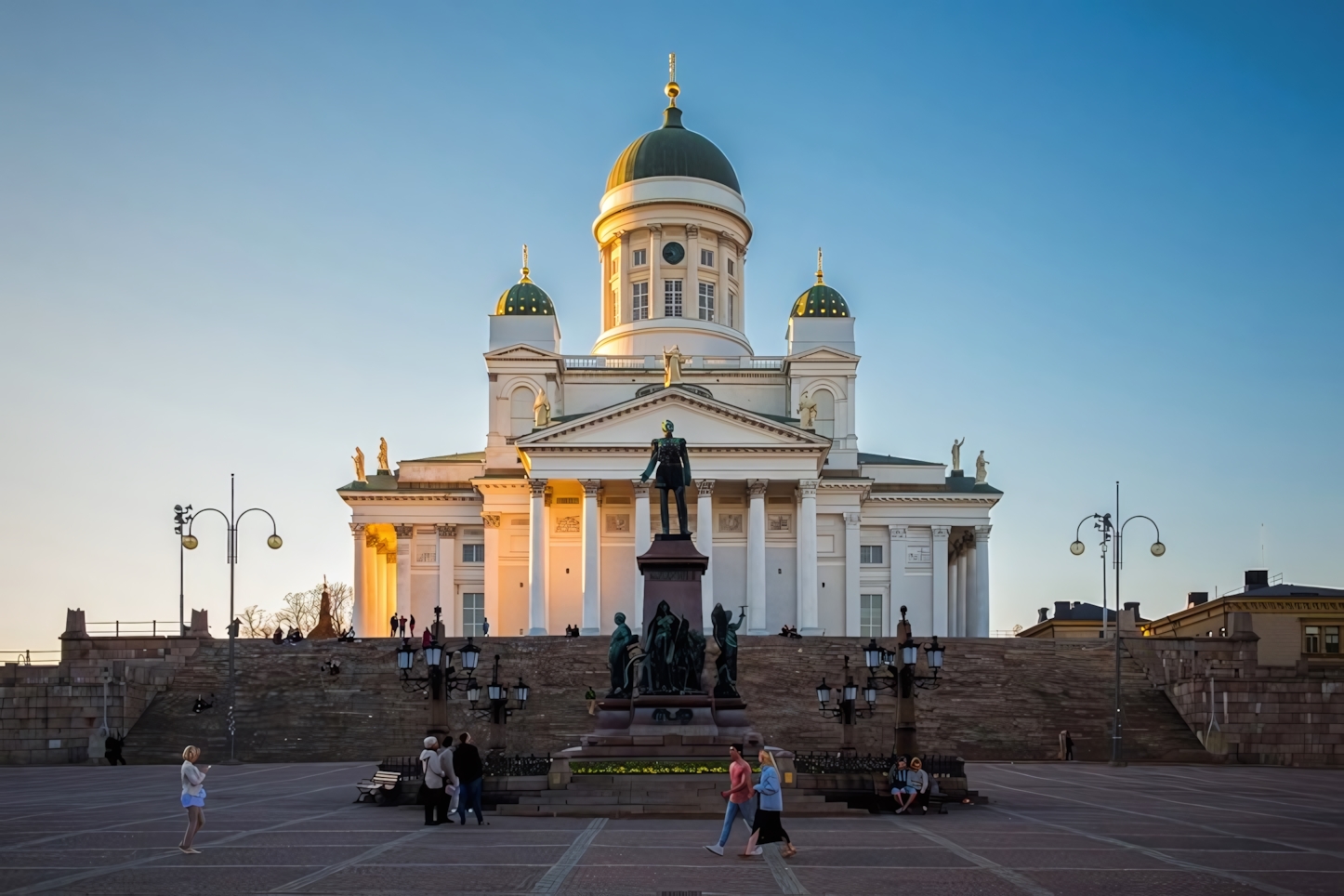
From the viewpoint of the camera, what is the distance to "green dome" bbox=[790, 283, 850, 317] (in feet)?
283

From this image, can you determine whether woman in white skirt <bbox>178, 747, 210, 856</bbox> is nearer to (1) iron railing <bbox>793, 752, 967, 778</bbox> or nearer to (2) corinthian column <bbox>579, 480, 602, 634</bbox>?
(1) iron railing <bbox>793, 752, 967, 778</bbox>

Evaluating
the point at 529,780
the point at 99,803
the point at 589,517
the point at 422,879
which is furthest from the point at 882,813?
the point at 589,517

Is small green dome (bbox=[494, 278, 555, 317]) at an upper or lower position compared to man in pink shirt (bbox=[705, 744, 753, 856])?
upper

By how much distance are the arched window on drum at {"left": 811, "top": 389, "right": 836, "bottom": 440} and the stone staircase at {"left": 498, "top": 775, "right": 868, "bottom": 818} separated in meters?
55.0

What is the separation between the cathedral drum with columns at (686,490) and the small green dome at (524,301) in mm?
102

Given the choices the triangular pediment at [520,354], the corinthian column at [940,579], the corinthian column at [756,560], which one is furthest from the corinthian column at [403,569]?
the corinthian column at [940,579]

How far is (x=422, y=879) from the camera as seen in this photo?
18891 millimetres

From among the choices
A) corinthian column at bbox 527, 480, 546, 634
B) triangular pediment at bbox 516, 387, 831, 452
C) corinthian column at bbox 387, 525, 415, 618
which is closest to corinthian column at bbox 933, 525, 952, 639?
Answer: triangular pediment at bbox 516, 387, 831, 452

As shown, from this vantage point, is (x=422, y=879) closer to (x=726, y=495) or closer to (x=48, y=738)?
(x=48, y=738)

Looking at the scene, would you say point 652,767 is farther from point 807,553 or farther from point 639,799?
point 807,553

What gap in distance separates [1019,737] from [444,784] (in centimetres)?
3049

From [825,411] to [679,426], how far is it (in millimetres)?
11615

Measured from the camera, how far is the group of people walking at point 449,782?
26406mm

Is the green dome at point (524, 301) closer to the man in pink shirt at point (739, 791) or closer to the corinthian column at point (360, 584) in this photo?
the corinthian column at point (360, 584)
